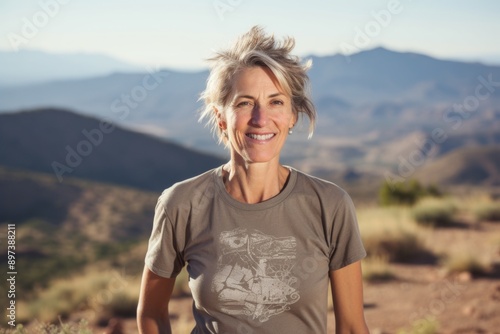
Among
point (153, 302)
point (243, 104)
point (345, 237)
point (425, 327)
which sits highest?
point (243, 104)

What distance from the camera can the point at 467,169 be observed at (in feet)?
318

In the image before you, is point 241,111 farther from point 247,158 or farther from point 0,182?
point 0,182

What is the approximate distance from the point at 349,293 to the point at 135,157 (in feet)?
279

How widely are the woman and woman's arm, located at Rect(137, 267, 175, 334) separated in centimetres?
5

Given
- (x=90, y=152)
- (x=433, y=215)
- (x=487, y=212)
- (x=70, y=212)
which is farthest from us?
(x=90, y=152)

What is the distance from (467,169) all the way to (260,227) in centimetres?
10122

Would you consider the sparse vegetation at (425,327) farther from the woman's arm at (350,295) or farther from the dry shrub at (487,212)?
the dry shrub at (487,212)

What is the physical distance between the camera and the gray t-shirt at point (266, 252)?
2158 mm

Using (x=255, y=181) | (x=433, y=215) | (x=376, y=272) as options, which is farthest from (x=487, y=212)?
(x=255, y=181)

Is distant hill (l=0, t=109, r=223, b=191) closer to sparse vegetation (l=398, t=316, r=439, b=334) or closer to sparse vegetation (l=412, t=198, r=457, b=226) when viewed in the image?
sparse vegetation (l=412, t=198, r=457, b=226)

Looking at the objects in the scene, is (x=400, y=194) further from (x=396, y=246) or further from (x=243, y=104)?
(x=243, y=104)

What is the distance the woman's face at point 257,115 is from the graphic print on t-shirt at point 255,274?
33 centimetres

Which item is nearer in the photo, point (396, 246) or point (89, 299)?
point (89, 299)

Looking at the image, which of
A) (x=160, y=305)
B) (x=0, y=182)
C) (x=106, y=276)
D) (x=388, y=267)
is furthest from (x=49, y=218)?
(x=160, y=305)
